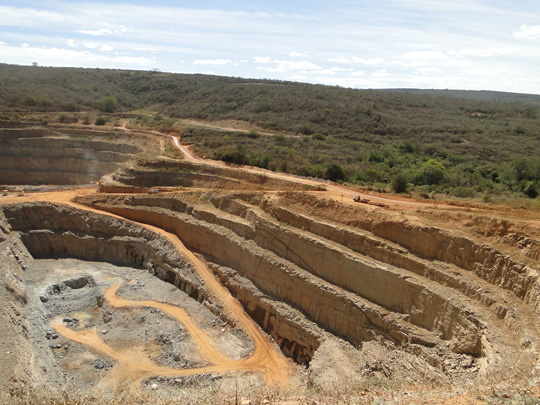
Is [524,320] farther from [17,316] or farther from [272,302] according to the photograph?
[17,316]

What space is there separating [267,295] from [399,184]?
11.9 meters

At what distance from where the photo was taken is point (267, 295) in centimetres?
2327

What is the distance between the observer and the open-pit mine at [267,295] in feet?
51.1

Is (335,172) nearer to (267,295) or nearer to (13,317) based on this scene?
(267,295)

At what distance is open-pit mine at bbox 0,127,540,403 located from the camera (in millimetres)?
15570

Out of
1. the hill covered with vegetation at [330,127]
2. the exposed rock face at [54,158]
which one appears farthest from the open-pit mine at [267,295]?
the exposed rock face at [54,158]

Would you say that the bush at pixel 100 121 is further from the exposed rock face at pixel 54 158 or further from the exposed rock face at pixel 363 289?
the exposed rock face at pixel 363 289

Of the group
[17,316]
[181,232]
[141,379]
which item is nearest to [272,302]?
[141,379]

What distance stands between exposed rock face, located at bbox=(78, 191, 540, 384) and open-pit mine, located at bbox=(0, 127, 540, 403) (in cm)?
7

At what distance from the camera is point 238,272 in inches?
1005

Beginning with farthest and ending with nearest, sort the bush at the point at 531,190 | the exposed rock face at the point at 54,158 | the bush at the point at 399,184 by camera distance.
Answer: the exposed rock face at the point at 54,158
the bush at the point at 531,190
the bush at the point at 399,184

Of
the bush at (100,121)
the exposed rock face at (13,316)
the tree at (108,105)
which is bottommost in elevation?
the exposed rock face at (13,316)

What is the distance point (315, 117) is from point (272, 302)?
145ft

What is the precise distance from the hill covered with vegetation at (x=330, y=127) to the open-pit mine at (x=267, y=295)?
26.5ft
